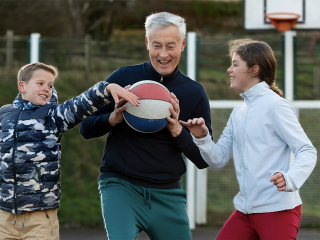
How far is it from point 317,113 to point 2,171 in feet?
15.9

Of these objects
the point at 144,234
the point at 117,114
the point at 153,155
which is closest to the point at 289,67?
the point at 144,234

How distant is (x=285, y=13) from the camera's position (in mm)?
7168

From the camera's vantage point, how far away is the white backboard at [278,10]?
23.8ft

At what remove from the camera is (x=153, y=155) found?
339cm

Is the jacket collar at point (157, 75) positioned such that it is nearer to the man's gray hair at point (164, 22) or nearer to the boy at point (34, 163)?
the man's gray hair at point (164, 22)

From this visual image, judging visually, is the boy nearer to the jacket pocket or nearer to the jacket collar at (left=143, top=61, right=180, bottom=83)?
the jacket pocket

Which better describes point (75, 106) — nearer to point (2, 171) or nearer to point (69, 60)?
point (2, 171)

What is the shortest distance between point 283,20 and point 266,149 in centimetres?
439

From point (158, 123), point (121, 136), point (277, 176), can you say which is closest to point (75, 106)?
point (121, 136)

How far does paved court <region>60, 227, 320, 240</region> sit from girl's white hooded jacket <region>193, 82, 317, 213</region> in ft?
11.2

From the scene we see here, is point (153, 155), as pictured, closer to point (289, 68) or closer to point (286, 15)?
point (289, 68)

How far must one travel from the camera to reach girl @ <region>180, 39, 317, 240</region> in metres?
3.08

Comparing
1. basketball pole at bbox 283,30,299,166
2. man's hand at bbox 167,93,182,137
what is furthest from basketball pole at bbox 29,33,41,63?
man's hand at bbox 167,93,182,137

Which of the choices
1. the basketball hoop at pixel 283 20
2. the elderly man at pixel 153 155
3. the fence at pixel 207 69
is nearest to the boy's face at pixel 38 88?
the elderly man at pixel 153 155
